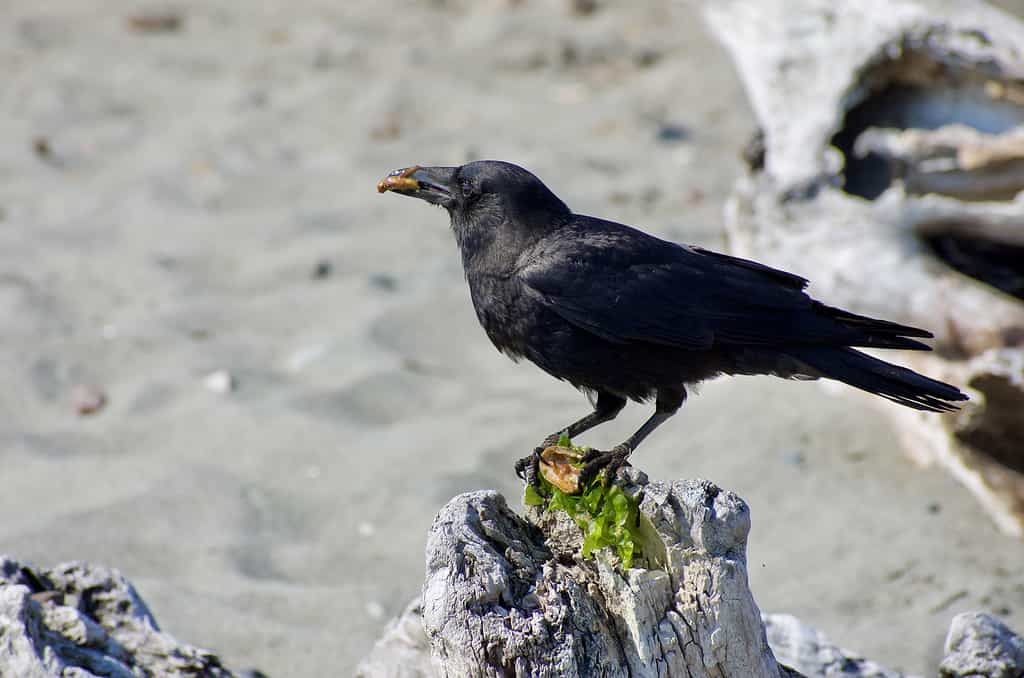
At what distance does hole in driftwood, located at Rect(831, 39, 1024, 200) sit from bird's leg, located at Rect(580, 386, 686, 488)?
72.6 inches

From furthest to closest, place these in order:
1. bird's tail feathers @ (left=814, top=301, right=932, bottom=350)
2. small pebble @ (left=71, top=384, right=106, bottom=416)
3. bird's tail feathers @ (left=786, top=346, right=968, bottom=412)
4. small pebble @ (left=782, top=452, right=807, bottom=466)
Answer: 1. small pebble @ (left=71, top=384, right=106, bottom=416)
2. small pebble @ (left=782, top=452, right=807, bottom=466)
3. bird's tail feathers @ (left=814, top=301, right=932, bottom=350)
4. bird's tail feathers @ (left=786, top=346, right=968, bottom=412)

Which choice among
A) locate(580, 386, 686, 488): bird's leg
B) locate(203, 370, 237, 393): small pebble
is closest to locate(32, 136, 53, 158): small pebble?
locate(203, 370, 237, 393): small pebble

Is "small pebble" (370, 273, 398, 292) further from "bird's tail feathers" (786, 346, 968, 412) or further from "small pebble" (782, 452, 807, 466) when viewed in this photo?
"bird's tail feathers" (786, 346, 968, 412)

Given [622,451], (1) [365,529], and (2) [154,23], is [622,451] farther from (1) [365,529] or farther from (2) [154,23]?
(2) [154,23]

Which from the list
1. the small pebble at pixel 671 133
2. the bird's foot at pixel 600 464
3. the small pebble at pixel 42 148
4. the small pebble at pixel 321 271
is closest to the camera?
the bird's foot at pixel 600 464

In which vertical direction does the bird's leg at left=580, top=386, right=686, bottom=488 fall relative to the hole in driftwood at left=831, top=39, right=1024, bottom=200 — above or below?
below

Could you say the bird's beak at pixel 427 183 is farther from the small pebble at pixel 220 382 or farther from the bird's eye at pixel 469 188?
the small pebble at pixel 220 382

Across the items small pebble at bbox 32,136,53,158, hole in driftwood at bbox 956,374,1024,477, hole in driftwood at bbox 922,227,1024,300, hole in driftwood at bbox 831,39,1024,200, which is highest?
small pebble at bbox 32,136,53,158

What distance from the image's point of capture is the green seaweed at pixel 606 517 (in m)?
2.67

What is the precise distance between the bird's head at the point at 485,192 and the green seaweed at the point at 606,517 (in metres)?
1.04

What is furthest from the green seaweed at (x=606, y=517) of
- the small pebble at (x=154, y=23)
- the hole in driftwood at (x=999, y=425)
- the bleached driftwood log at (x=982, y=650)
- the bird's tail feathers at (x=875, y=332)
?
the small pebble at (x=154, y=23)

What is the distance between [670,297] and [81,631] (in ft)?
5.98

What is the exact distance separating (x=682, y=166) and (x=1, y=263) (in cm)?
423

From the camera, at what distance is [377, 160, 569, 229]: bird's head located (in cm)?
357
